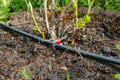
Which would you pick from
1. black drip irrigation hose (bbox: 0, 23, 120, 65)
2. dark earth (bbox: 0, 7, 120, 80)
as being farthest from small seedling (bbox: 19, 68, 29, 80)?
black drip irrigation hose (bbox: 0, 23, 120, 65)

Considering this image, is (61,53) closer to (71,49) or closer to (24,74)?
(71,49)

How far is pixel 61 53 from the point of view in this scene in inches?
75.7

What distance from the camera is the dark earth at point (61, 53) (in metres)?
1.74

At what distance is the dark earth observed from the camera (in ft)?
5.70

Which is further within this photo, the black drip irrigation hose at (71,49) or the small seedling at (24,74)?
the black drip irrigation hose at (71,49)

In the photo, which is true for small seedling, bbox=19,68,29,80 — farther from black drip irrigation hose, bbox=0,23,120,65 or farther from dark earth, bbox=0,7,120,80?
black drip irrigation hose, bbox=0,23,120,65

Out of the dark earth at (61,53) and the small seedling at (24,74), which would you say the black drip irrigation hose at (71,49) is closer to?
the dark earth at (61,53)

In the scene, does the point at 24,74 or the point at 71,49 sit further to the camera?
the point at 71,49

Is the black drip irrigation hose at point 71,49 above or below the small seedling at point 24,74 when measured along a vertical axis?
above

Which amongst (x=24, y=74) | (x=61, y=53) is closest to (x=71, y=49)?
(x=61, y=53)

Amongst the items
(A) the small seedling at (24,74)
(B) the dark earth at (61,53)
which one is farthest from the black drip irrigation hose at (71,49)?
(A) the small seedling at (24,74)

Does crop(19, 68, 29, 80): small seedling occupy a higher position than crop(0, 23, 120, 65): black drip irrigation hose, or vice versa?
crop(0, 23, 120, 65): black drip irrigation hose

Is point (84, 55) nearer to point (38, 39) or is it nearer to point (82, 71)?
point (82, 71)

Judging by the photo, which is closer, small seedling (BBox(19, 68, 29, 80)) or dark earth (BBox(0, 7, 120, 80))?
small seedling (BBox(19, 68, 29, 80))
